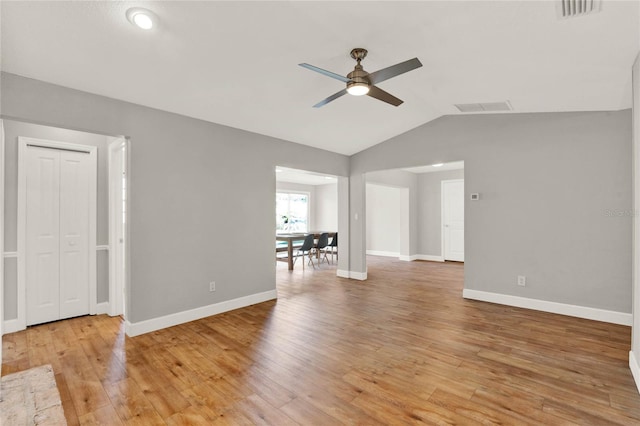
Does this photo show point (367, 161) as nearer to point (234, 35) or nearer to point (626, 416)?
point (234, 35)

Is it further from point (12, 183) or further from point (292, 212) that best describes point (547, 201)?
point (292, 212)

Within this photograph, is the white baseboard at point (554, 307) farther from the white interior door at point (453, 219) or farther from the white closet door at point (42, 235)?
the white closet door at point (42, 235)

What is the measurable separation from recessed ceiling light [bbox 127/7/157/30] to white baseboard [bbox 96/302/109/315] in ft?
11.8

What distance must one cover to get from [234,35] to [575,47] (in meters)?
2.71

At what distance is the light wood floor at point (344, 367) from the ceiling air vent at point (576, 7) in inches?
104

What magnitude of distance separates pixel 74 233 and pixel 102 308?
1.08 m

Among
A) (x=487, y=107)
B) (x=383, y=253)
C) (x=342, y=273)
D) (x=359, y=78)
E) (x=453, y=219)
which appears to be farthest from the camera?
(x=383, y=253)

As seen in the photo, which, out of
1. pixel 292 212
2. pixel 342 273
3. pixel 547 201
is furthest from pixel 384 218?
pixel 547 201

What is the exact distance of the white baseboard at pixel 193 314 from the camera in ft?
10.9

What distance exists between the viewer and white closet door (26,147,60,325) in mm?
3541

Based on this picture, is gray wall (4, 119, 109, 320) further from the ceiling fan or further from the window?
the window

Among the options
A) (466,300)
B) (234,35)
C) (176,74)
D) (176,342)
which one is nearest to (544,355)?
(466,300)

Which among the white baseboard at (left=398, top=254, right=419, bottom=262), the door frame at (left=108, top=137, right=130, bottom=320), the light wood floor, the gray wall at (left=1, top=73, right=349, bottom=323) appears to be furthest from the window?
the light wood floor

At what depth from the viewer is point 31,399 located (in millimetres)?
2135
